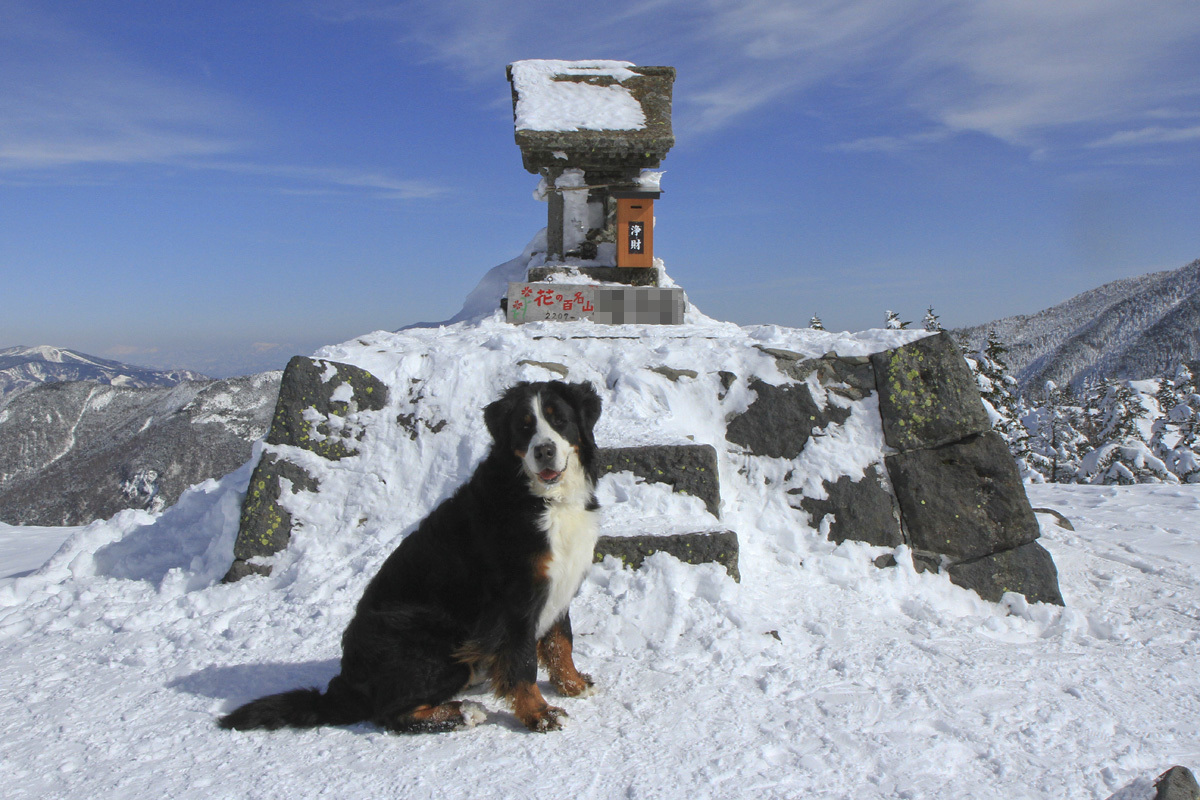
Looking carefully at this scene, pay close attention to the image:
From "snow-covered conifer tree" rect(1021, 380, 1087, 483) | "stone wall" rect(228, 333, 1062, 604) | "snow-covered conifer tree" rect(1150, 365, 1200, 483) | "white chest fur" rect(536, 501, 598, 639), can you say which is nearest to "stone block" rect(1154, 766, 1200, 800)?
"white chest fur" rect(536, 501, 598, 639)

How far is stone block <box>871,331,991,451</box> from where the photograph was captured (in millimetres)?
5715

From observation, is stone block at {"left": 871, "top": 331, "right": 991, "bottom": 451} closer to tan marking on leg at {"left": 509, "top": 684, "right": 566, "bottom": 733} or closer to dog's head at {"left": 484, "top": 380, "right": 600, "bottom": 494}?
dog's head at {"left": 484, "top": 380, "right": 600, "bottom": 494}

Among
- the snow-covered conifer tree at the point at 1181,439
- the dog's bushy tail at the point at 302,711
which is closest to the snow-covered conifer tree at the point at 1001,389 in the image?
the snow-covered conifer tree at the point at 1181,439

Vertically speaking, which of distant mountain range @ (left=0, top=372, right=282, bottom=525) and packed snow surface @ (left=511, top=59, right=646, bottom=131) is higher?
packed snow surface @ (left=511, top=59, right=646, bottom=131)

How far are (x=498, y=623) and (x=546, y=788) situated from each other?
0.67m

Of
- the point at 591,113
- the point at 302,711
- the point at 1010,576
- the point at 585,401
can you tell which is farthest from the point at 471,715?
the point at 591,113

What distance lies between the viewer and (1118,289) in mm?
148250

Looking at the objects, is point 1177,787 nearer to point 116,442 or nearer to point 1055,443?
point 116,442

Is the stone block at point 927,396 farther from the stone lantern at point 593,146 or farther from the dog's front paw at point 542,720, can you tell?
the stone lantern at point 593,146

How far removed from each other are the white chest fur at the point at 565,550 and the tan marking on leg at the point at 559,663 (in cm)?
26

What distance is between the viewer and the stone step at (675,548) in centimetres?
453

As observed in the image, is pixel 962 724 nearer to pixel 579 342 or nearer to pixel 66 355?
pixel 579 342

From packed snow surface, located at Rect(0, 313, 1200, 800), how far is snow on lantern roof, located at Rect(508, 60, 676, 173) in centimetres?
497

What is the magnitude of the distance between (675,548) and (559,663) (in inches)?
56.6
